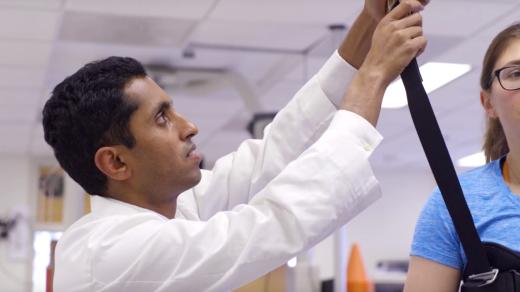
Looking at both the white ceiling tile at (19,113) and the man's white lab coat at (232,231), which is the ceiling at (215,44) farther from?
the man's white lab coat at (232,231)

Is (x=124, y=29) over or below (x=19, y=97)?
below

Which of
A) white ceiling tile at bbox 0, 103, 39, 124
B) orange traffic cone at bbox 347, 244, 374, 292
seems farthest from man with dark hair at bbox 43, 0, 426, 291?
white ceiling tile at bbox 0, 103, 39, 124

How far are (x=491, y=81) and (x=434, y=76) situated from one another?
457 cm

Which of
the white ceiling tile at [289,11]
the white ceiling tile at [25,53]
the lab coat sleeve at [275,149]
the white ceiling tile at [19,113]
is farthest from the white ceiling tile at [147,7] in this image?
the lab coat sleeve at [275,149]

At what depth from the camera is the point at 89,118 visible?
1.45m

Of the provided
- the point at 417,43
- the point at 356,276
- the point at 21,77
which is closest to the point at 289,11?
the point at 356,276

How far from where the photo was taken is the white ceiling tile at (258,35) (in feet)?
15.7

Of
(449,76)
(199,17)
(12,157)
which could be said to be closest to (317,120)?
(199,17)

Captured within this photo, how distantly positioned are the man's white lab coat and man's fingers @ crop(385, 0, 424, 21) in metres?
0.16

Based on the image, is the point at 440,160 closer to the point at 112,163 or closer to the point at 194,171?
the point at 194,171

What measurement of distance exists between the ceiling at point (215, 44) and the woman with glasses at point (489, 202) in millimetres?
2979

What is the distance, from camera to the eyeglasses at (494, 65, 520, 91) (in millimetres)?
1343

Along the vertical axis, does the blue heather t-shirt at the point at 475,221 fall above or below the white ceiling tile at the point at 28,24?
below

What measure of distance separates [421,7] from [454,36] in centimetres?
391
